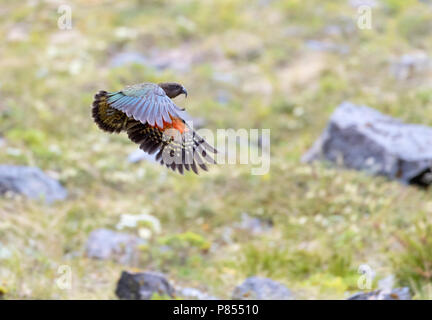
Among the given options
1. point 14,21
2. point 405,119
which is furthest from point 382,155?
point 14,21

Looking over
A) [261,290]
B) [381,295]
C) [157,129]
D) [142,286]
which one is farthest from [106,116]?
[381,295]

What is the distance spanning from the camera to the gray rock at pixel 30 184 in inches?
239

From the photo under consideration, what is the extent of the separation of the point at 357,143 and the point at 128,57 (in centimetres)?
490

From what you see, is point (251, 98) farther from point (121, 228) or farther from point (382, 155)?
point (121, 228)

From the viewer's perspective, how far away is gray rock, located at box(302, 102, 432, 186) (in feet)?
20.3

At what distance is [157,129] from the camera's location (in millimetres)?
3916

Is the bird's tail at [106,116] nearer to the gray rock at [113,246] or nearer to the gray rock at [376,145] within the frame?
the gray rock at [113,246]

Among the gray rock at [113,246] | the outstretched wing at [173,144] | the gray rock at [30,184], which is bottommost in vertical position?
the gray rock at [113,246]

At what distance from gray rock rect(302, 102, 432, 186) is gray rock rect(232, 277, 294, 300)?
2.32 metres

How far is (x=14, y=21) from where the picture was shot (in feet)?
36.8

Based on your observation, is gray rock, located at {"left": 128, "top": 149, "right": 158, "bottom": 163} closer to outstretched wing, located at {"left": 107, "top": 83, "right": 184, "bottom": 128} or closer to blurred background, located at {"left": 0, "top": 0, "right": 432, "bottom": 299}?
blurred background, located at {"left": 0, "top": 0, "right": 432, "bottom": 299}

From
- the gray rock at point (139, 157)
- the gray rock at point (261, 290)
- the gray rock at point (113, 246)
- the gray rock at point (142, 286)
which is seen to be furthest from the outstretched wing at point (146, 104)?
the gray rock at point (139, 157)

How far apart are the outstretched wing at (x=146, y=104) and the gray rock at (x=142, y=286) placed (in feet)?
4.92

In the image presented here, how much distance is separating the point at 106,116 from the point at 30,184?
8.72ft
